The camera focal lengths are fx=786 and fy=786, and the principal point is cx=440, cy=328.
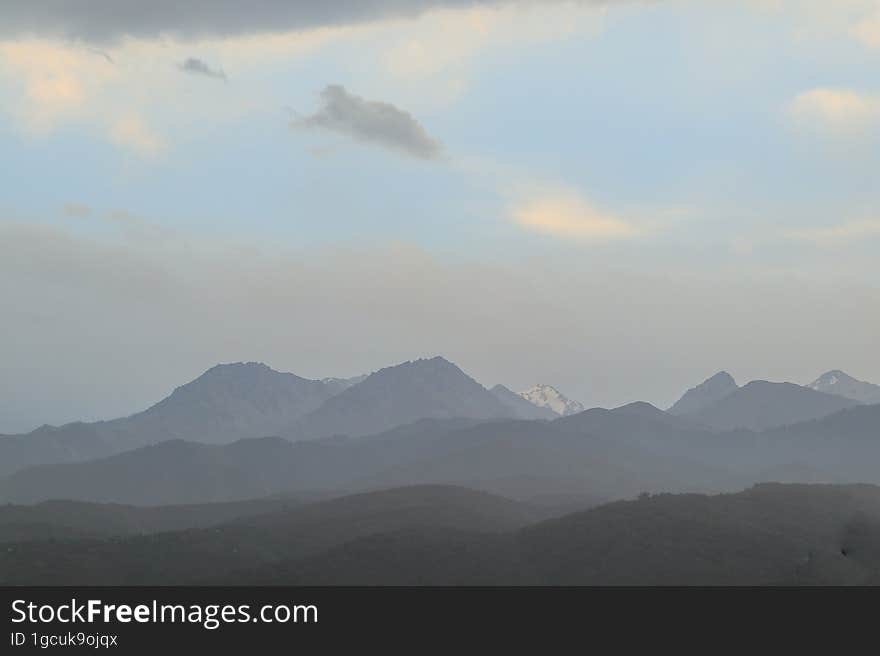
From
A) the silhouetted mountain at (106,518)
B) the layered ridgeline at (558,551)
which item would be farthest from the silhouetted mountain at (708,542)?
the silhouetted mountain at (106,518)

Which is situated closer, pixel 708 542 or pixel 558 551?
pixel 708 542

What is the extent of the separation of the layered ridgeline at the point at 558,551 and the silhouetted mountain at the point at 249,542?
0.26 metres

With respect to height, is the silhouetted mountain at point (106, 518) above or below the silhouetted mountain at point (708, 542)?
above

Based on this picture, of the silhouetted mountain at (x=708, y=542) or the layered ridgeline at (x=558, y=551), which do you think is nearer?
the silhouetted mountain at (x=708, y=542)

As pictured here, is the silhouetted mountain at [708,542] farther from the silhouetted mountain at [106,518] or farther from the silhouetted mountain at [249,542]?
the silhouetted mountain at [106,518]

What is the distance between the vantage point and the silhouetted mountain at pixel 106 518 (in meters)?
123

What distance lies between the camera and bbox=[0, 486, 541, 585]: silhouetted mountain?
270ft

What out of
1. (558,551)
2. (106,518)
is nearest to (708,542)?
(558,551)

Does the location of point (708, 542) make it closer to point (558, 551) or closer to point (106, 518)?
point (558, 551)

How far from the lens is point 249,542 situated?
325 ft

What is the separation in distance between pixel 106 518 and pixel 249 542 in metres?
56.9
